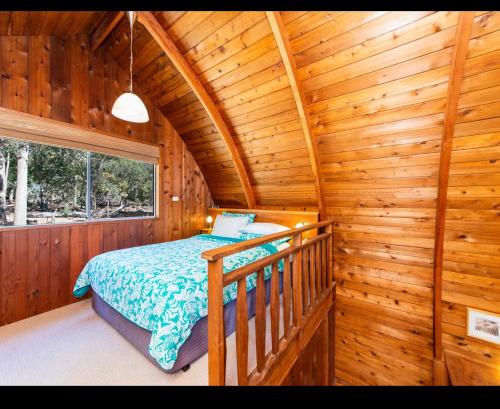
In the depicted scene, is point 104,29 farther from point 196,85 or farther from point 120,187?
point 120,187

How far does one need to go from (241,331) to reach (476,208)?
257 cm

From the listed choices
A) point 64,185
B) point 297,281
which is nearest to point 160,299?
point 297,281

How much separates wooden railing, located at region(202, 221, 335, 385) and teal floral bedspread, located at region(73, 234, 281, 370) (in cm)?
41

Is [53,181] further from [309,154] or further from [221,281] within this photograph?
[309,154]

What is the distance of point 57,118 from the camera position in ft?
8.21

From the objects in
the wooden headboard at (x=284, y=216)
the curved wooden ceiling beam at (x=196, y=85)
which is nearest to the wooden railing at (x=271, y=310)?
the wooden headboard at (x=284, y=216)

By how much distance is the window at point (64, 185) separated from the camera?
2.31 meters

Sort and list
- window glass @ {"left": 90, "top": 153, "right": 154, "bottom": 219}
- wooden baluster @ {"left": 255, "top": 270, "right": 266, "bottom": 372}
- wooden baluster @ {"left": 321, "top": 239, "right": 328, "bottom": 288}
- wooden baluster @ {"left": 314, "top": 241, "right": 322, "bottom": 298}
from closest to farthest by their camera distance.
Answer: wooden baluster @ {"left": 255, "top": 270, "right": 266, "bottom": 372} → wooden baluster @ {"left": 314, "top": 241, "right": 322, "bottom": 298} → wooden baluster @ {"left": 321, "top": 239, "right": 328, "bottom": 288} → window glass @ {"left": 90, "top": 153, "right": 154, "bottom": 219}

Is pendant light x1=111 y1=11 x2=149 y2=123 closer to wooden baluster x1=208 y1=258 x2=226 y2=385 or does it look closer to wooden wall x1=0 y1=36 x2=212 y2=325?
wooden wall x1=0 y1=36 x2=212 y2=325

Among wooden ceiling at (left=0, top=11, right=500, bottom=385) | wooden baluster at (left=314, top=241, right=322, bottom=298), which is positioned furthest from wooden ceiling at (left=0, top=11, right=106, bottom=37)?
wooden baluster at (left=314, top=241, right=322, bottom=298)

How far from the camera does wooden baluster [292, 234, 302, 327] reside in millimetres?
1878

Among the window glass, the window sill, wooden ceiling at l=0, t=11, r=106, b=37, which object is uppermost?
wooden ceiling at l=0, t=11, r=106, b=37

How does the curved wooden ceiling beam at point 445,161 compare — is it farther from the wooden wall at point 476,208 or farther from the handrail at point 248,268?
the handrail at point 248,268
